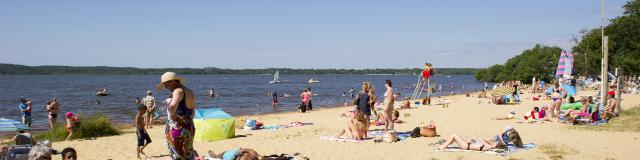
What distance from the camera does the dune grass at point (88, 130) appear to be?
1334 centimetres

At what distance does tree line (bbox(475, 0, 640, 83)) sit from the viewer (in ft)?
133

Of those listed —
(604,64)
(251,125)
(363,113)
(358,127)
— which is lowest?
(251,125)

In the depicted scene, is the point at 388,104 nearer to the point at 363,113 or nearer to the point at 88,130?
the point at 363,113

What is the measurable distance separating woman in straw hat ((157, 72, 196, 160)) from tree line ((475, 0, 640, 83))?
41.9 meters

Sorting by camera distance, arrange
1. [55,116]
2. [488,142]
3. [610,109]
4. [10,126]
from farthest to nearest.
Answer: [55,116] < [610,109] < [10,126] < [488,142]

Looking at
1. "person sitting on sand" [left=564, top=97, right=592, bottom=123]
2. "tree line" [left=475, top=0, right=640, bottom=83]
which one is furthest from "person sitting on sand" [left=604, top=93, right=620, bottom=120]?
"tree line" [left=475, top=0, right=640, bottom=83]

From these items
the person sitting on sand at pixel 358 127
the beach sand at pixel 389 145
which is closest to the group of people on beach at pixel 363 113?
the person sitting on sand at pixel 358 127

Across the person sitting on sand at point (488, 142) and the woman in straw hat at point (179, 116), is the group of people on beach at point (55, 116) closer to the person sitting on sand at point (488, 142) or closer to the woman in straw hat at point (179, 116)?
the woman in straw hat at point (179, 116)

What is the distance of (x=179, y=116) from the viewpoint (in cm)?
600

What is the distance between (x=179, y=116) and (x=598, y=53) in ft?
165

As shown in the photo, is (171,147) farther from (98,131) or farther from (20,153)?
(98,131)

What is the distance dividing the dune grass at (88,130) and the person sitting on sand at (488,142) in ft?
28.8

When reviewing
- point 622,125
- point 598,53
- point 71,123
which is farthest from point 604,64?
point 598,53

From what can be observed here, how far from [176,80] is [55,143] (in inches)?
317
